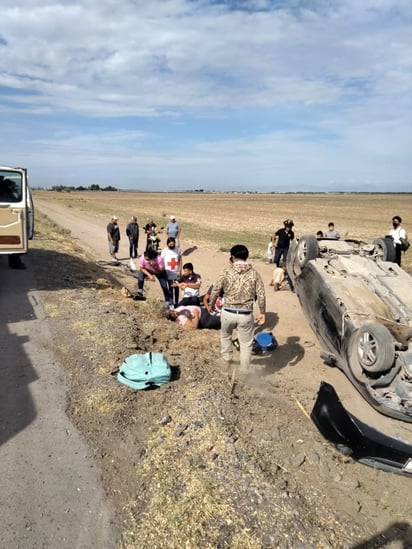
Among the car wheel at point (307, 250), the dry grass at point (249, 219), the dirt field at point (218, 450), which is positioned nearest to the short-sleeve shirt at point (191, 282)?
the dirt field at point (218, 450)

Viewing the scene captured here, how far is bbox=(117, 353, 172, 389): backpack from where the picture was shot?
17.1ft

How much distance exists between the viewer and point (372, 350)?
17.5 ft

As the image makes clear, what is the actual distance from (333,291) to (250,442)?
10.5 ft

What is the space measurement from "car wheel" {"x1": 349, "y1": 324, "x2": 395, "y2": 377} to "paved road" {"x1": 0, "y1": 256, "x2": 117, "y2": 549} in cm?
340

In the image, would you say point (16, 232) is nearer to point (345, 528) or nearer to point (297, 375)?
point (297, 375)

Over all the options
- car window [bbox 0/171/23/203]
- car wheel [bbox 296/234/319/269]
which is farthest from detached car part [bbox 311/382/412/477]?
car window [bbox 0/171/23/203]

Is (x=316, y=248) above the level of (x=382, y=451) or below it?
above

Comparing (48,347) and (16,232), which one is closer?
(48,347)

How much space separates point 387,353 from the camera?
202 inches

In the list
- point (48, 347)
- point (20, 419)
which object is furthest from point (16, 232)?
point (20, 419)

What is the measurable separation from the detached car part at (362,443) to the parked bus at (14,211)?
254 inches

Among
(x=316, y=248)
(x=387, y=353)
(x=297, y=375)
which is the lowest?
(x=297, y=375)

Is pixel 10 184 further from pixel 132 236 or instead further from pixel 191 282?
pixel 132 236

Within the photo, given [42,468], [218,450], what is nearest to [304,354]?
[218,450]
